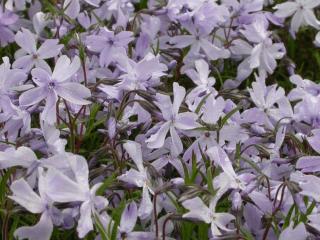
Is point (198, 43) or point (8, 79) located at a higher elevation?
point (8, 79)

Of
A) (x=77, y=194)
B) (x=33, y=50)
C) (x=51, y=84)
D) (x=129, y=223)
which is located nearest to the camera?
(x=77, y=194)

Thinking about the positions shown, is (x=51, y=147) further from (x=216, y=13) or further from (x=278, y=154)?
(x=216, y=13)

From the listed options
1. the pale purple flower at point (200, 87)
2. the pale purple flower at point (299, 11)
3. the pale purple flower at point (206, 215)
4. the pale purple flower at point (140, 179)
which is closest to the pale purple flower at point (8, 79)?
the pale purple flower at point (140, 179)

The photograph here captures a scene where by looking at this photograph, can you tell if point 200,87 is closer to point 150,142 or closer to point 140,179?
point 150,142

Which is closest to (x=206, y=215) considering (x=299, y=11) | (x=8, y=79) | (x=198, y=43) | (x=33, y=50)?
(x=8, y=79)

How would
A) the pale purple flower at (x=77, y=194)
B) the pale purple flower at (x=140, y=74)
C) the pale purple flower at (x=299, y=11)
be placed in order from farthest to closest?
the pale purple flower at (x=299, y=11) < the pale purple flower at (x=140, y=74) < the pale purple flower at (x=77, y=194)

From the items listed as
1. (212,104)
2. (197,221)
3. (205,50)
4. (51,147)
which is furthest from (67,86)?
(205,50)

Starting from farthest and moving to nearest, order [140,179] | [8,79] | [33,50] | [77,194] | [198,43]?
[198,43] → [33,50] → [8,79] → [140,179] → [77,194]

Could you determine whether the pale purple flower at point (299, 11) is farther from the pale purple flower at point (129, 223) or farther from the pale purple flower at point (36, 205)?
the pale purple flower at point (36, 205)

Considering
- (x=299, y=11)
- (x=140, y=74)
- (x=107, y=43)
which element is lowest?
(x=299, y=11)
